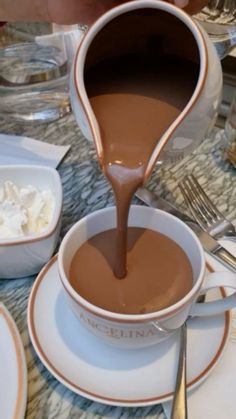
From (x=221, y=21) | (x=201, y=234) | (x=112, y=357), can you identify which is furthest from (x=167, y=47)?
(x=221, y=21)

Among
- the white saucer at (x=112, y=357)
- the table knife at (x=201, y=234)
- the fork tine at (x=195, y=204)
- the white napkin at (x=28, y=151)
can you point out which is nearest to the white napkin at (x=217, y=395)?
the white saucer at (x=112, y=357)

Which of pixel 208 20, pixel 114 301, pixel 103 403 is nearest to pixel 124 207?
pixel 114 301

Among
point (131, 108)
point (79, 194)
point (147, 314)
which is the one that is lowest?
point (79, 194)

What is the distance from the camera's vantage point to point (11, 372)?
485 millimetres

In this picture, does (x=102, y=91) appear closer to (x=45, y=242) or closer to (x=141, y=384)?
(x=45, y=242)

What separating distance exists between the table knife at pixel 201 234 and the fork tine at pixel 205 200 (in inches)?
1.7

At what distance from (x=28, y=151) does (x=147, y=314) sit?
53 centimetres

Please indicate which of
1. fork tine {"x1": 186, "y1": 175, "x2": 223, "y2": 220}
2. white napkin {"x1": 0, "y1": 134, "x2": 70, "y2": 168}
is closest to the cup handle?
fork tine {"x1": 186, "y1": 175, "x2": 223, "y2": 220}

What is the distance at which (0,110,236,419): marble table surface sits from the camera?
1.63ft

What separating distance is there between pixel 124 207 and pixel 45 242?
140mm

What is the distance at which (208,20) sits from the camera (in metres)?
1.04

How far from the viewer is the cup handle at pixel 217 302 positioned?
49 centimetres

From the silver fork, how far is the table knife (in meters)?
0.03

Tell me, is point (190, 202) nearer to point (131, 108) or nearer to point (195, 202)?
point (195, 202)
